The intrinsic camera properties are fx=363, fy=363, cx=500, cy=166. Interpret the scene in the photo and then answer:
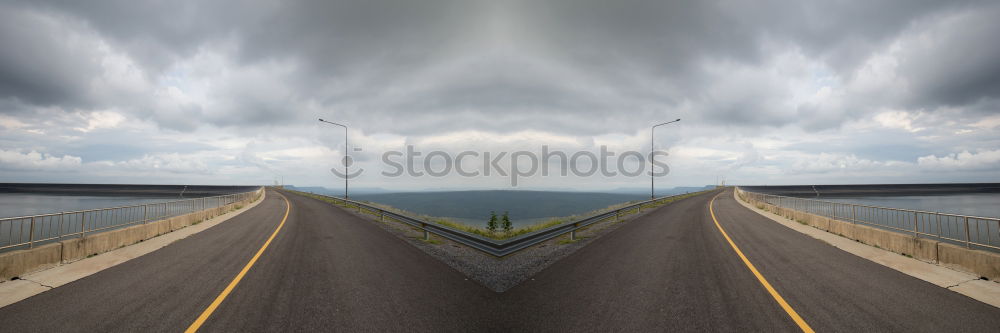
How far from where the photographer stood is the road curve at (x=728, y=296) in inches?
187

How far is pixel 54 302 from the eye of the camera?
5.62 metres

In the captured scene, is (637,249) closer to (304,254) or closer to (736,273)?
(736,273)

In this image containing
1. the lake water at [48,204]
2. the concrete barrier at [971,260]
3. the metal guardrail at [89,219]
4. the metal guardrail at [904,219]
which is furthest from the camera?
the lake water at [48,204]

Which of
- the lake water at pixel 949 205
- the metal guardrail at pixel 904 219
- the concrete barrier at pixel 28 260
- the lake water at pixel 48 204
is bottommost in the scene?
the lake water at pixel 48 204

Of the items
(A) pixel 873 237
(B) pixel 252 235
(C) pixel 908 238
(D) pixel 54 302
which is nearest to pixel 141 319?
(D) pixel 54 302

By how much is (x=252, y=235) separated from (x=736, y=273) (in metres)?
14.3

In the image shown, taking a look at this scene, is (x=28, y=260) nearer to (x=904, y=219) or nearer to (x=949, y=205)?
(x=904, y=219)

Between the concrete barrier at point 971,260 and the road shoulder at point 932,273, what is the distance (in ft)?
0.52

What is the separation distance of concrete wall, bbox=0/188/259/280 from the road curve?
9530 mm

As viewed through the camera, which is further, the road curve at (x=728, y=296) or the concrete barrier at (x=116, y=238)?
the concrete barrier at (x=116, y=238)

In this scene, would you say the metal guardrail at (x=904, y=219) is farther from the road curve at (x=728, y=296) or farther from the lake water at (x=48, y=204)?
the lake water at (x=48, y=204)

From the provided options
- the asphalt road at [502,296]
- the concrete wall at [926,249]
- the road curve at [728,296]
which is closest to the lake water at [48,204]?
the asphalt road at [502,296]

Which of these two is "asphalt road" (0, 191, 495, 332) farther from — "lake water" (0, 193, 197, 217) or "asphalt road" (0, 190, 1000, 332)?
"lake water" (0, 193, 197, 217)

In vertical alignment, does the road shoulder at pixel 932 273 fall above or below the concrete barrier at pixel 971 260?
below
